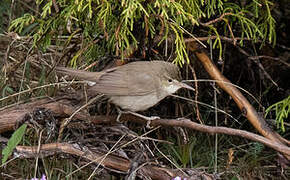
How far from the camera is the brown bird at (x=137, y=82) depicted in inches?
139

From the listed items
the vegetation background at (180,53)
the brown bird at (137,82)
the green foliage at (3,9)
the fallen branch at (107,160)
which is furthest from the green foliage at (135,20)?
the green foliage at (3,9)

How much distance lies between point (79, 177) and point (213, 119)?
124 centimetres

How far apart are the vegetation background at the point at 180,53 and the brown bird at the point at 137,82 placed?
12cm

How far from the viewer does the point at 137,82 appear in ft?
11.7

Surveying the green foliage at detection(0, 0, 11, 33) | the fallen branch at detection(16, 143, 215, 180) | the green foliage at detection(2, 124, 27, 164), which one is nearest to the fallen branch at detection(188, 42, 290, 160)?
the fallen branch at detection(16, 143, 215, 180)

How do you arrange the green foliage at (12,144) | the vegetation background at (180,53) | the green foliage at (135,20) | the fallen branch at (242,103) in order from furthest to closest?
the fallen branch at (242,103) < the vegetation background at (180,53) < the green foliage at (135,20) < the green foliage at (12,144)

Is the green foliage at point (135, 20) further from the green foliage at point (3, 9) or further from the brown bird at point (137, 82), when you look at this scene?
the green foliage at point (3, 9)

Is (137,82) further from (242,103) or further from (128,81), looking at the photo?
(242,103)

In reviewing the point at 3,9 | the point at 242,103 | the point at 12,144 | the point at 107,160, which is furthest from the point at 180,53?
the point at 3,9

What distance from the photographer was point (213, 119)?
4.47 metres

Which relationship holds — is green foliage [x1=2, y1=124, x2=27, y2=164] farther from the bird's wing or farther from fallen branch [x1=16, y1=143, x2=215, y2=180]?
the bird's wing

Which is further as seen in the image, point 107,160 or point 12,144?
point 107,160

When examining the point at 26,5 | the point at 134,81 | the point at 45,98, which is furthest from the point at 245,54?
the point at 26,5

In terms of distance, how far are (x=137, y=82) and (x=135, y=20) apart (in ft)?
1.43
